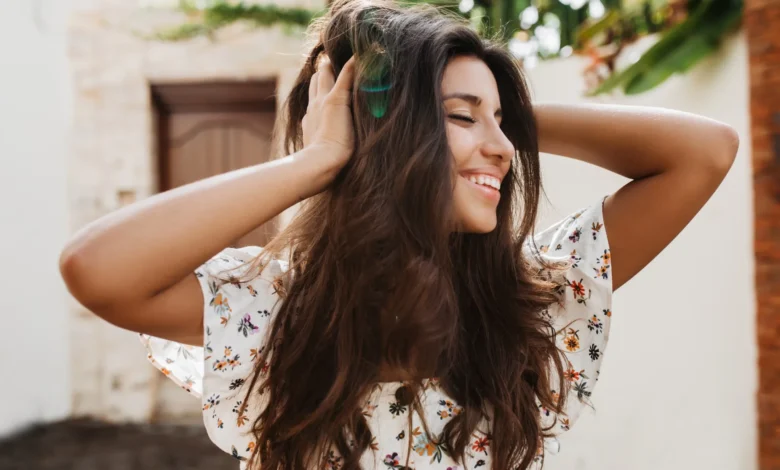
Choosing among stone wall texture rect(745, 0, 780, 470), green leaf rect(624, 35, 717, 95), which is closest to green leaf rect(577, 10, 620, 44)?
green leaf rect(624, 35, 717, 95)

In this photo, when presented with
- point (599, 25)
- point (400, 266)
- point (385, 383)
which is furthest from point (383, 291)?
point (599, 25)

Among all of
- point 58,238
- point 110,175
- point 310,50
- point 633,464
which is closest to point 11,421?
point 58,238

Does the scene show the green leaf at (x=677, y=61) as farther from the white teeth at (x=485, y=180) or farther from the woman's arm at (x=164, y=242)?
the woman's arm at (x=164, y=242)

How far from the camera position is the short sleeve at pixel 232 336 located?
1170 millimetres

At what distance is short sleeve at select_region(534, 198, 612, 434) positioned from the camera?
1363 millimetres

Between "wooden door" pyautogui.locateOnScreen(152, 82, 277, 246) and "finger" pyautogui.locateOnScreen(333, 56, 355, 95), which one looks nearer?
"finger" pyautogui.locateOnScreen(333, 56, 355, 95)

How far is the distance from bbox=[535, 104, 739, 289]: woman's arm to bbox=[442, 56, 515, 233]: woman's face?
0.22 m

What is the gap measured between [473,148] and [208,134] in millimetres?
4250

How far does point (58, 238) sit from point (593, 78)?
3927mm

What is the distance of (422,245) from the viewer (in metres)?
1.19

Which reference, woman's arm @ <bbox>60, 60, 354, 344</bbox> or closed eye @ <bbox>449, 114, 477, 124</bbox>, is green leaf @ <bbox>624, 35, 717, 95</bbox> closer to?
closed eye @ <bbox>449, 114, 477, 124</bbox>

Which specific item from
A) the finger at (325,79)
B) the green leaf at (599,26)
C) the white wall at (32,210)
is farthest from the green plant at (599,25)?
the white wall at (32,210)

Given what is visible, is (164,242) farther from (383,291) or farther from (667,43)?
(667,43)

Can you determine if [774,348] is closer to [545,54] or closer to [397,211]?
[397,211]
